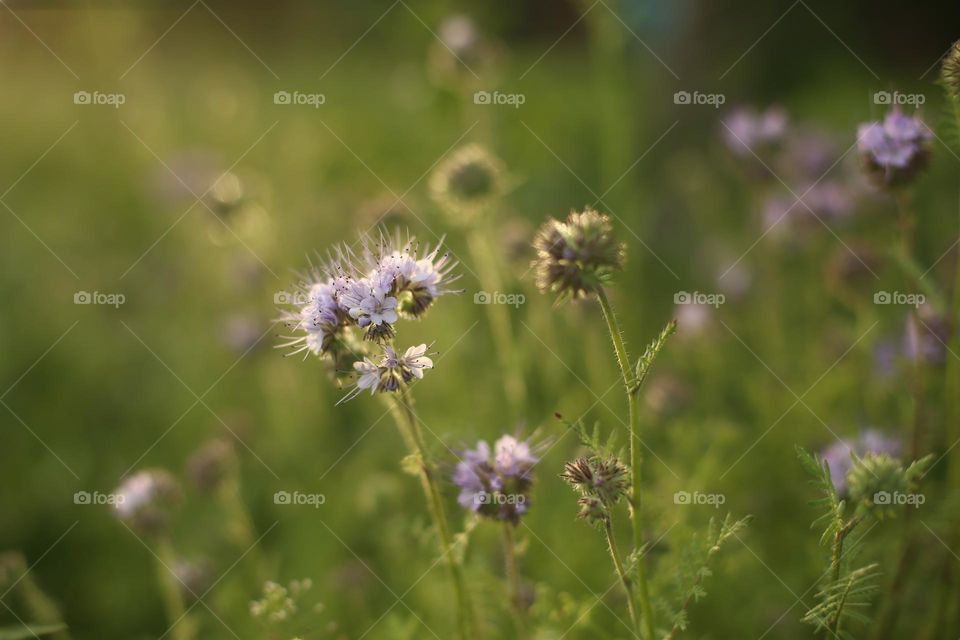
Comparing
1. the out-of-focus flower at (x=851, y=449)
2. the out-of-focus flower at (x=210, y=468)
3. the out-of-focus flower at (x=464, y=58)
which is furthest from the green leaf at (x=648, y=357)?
the out-of-focus flower at (x=464, y=58)

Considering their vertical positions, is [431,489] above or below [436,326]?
below

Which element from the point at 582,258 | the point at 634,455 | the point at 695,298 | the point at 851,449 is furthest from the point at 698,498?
the point at 582,258

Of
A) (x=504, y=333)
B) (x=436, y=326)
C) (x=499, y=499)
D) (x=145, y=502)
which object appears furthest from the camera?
(x=436, y=326)

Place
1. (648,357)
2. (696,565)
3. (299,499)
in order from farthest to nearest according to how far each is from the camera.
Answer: (299,499), (696,565), (648,357)

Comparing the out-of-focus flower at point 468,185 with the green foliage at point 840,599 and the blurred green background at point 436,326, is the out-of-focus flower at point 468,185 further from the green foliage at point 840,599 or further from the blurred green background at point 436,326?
the green foliage at point 840,599

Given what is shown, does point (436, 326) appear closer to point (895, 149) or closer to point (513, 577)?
point (513, 577)

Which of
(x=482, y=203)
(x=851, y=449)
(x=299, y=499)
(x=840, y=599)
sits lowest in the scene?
(x=840, y=599)
